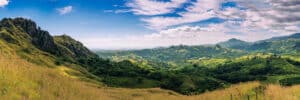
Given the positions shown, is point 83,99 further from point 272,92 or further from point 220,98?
point 272,92

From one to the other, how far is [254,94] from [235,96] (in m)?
1.37

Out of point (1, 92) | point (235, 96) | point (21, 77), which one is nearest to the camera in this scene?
point (1, 92)

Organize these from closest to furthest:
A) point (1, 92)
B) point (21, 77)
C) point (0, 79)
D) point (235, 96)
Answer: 1. point (1, 92)
2. point (0, 79)
3. point (21, 77)
4. point (235, 96)

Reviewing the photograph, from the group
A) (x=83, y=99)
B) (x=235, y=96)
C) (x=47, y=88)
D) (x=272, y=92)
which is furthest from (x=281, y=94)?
(x=47, y=88)

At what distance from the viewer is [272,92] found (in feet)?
78.1

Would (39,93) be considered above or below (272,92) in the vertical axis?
above

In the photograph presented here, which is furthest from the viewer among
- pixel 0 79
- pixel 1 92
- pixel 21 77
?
pixel 21 77

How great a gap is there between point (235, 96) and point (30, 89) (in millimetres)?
13380

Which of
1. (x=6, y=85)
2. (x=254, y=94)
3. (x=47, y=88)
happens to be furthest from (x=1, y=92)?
(x=254, y=94)

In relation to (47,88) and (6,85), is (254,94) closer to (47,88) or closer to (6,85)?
(47,88)

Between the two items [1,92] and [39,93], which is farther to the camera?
[39,93]

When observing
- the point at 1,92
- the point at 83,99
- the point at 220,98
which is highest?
the point at 1,92

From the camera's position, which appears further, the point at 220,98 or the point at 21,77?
the point at 220,98

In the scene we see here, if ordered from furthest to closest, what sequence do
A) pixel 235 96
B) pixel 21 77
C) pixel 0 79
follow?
pixel 235 96
pixel 21 77
pixel 0 79
